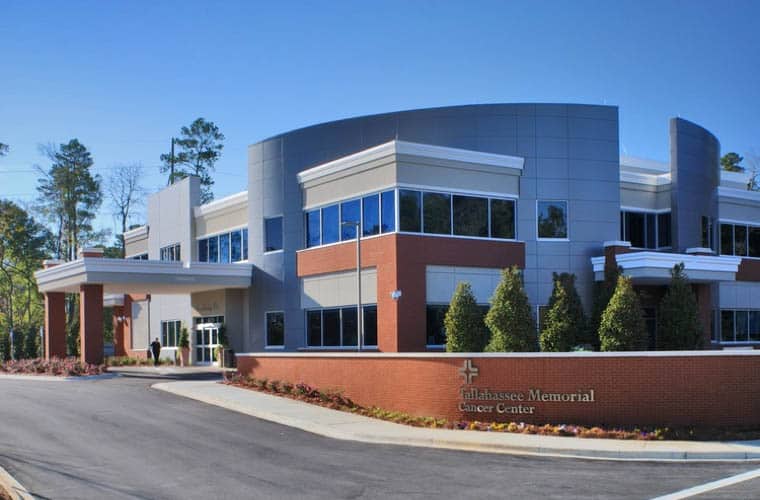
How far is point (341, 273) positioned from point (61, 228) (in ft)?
173

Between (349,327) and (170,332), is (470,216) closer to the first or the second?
(349,327)

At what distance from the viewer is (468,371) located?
64.2 feet

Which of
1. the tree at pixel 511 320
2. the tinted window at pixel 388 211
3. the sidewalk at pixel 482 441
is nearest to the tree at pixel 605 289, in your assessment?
the tree at pixel 511 320

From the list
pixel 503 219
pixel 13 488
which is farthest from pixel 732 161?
pixel 13 488

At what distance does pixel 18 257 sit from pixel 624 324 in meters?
60.6

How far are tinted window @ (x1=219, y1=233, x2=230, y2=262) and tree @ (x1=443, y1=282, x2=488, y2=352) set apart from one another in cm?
1836

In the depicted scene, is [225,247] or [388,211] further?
[225,247]

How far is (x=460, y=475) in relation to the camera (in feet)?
45.0

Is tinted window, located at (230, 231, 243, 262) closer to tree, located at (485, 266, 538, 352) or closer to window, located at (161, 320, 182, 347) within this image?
window, located at (161, 320, 182, 347)

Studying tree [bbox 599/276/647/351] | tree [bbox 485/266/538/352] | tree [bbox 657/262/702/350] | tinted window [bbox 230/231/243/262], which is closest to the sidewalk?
tree [bbox 485/266/538/352]

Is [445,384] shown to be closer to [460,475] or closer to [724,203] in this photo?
[460,475]

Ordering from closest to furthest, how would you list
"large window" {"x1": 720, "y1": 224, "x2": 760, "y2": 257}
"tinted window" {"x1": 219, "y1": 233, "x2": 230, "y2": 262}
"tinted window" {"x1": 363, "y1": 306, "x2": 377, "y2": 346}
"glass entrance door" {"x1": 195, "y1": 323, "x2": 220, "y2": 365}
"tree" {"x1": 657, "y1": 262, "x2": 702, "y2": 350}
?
"tree" {"x1": 657, "y1": 262, "x2": 702, "y2": 350} < "tinted window" {"x1": 363, "y1": 306, "x2": 377, "y2": 346} < "large window" {"x1": 720, "y1": 224, "x2": 760, "y2": 257} < "tinted window" {"x1": 219, "y1": 233, "x2": 230, "y2": 262} < "glass entrance door" {"x1": 195, "y1": 323, "x2": 220, "y2": 365}

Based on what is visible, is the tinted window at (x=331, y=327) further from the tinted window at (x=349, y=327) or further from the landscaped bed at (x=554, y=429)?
the landscaped bed at (x=554, y=429)

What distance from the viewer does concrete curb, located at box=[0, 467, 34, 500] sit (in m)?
12.1
